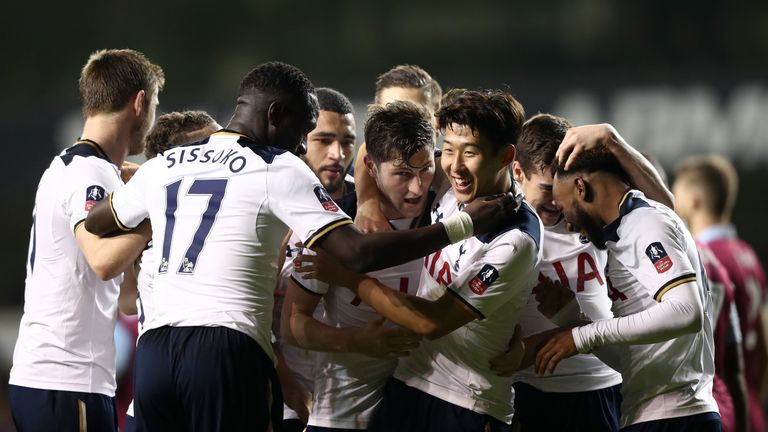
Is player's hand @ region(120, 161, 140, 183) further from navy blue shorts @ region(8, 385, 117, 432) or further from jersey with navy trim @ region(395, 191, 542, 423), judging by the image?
jersey with navy trim @ region(395, 191, 542, 423)

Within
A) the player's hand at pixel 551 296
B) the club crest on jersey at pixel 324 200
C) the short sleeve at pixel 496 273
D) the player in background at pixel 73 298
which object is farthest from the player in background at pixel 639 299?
the player in background at pixel 73 298

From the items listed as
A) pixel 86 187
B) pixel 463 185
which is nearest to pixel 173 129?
pixel 86 187

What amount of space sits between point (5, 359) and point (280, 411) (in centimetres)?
843

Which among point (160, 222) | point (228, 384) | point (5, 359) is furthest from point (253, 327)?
point (5, 359)

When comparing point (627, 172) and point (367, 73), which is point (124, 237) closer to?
point (627, 172)

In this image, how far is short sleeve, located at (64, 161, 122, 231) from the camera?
4.11 metres

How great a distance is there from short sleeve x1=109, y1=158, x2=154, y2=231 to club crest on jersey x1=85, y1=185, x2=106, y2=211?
291 mm

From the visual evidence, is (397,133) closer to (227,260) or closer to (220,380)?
(227,260)

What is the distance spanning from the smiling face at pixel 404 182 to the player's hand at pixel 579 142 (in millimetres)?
499

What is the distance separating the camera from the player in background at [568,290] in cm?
432

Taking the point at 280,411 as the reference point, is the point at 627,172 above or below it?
above

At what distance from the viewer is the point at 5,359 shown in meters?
11.3

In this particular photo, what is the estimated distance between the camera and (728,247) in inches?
253

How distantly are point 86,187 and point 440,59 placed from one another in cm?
954
